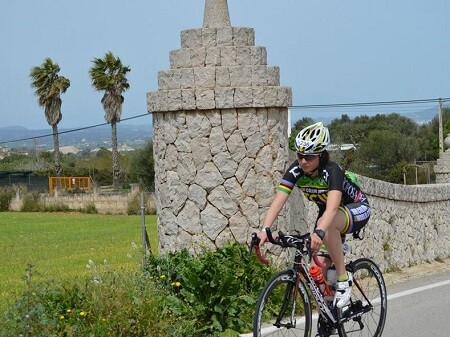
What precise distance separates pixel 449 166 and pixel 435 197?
3.87 m

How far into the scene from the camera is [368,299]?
8273mm

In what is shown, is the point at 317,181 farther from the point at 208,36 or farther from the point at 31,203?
the point at 31,203

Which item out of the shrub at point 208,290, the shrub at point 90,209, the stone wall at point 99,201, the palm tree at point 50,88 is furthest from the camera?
the palm tree at point 50,88

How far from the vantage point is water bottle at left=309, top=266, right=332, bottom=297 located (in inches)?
291

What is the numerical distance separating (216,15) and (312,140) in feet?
13.8

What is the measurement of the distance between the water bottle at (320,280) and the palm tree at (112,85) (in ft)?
205

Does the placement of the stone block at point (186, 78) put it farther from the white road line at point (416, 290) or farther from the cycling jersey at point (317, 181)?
the cycling jersey at point (317, 181)

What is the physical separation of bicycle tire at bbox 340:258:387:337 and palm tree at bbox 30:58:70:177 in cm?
6809

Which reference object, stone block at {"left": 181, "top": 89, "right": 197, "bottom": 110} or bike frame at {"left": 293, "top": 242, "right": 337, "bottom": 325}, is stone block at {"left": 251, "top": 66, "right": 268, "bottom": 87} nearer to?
stone block at {"left": 181, "top": 89, "right": 197, "bottom": 110}

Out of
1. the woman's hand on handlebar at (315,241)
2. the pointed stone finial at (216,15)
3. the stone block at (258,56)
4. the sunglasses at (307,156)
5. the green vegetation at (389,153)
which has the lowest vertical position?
the green vegetation at (389,153)

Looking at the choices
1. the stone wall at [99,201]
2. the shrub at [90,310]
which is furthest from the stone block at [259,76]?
the stone wall at [99,201]

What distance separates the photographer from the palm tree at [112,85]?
70.0 m

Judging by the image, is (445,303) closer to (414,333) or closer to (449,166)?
(414,333)

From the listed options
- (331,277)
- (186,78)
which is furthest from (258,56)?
(331,277)
